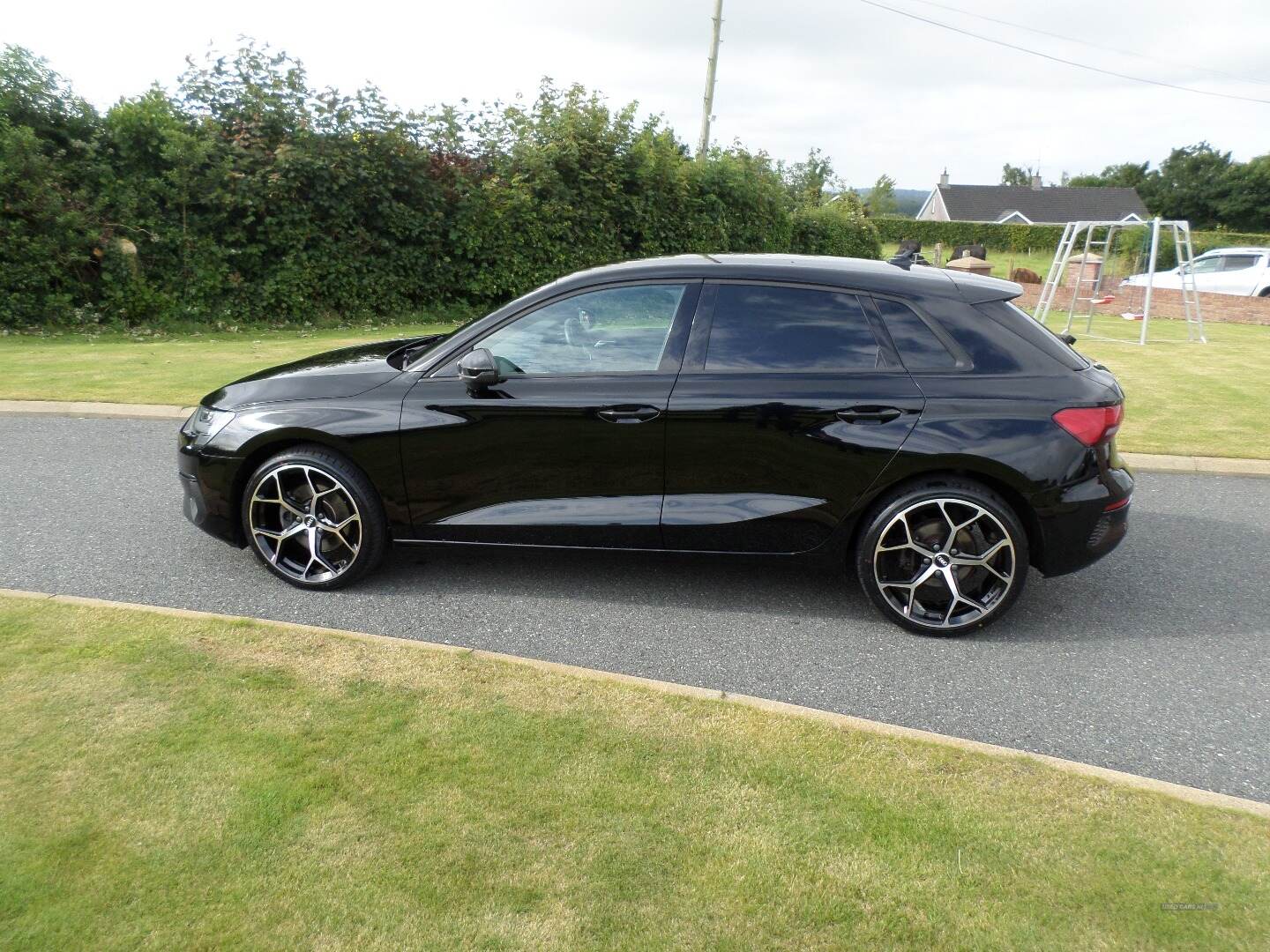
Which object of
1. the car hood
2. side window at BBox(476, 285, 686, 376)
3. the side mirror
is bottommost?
the car hood

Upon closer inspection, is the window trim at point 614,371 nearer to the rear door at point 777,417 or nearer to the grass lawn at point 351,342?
the rear door at point 777,417

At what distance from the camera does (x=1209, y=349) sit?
14.9 m

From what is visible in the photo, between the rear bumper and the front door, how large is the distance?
178cm

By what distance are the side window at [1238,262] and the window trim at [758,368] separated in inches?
952

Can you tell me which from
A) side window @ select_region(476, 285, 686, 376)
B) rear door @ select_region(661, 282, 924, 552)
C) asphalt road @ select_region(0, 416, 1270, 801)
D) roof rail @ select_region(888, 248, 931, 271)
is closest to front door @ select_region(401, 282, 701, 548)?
side window @ select_region(476, 285, 686, 376)

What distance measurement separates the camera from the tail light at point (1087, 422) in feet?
14.0

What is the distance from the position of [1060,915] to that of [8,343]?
14134 mm

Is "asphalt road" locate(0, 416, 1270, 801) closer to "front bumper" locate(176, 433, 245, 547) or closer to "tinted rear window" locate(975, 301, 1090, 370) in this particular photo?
"front bumper" locate(176, 433, 245, 547)

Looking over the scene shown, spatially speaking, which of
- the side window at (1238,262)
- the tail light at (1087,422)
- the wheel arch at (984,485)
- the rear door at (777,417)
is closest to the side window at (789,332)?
the rear door at (777,417)

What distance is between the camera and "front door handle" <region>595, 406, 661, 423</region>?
14.5 ft

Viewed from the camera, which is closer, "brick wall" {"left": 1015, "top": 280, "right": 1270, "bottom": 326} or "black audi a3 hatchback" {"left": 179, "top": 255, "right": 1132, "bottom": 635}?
"black audi a3 hatchback" {"left": 179, "top": 255, "right": 1132, "bottom": 635}

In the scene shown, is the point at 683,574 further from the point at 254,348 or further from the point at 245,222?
the point at 245,222

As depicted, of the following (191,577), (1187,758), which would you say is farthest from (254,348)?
(1187,758)

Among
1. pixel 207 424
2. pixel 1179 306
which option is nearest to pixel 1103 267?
pixel 1179 306
